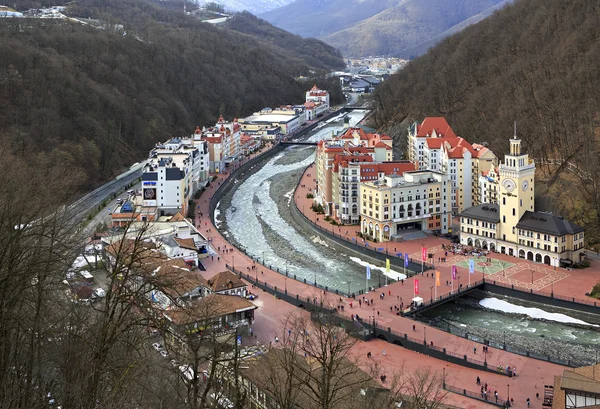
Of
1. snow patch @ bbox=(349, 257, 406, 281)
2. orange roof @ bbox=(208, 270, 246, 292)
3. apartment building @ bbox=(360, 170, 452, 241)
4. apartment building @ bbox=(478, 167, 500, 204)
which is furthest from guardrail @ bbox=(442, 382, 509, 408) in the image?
apartment building @ bbox=(478, 167, 500, 204)

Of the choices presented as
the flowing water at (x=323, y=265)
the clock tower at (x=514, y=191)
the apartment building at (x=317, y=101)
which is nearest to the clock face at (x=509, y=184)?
the clock tower at (x=514, y=191)

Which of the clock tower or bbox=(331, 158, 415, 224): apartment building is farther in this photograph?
bbox=(331, 158, 415, 224): apartment building

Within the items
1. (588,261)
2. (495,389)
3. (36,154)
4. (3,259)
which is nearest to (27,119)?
(36,154)

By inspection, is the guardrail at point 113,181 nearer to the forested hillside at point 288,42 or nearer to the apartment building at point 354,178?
the apartment building at point 354,178

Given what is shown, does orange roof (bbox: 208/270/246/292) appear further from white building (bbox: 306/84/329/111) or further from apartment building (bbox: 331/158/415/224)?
white building (bbox: 306/84/329/111)

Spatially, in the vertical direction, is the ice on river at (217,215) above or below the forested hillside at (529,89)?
below

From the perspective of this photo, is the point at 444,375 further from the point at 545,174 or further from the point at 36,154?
the point at 36,154
